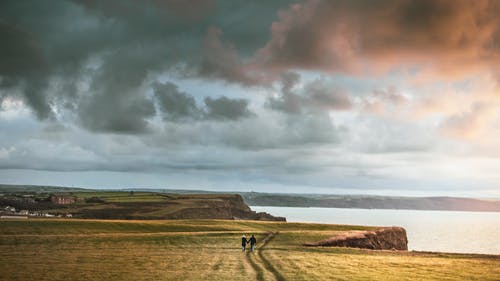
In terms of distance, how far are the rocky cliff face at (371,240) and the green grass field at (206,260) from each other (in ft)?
13.6

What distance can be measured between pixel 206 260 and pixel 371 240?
3445 centimetres

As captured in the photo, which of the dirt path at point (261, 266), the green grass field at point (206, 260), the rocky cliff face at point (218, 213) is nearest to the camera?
the dirt path at point (261, 266)

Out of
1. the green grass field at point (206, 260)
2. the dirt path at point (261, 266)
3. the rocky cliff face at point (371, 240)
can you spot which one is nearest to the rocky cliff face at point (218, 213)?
the green grass field at point (206, 260)

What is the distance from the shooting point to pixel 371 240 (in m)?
69.8

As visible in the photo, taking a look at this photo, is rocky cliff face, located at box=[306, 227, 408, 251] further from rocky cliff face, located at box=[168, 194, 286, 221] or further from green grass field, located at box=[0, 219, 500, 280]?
rocky cliff face, located at box=[168, 194, 286, 221]

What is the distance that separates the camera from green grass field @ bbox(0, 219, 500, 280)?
36062 millimetres

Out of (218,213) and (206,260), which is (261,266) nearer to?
(206,260)

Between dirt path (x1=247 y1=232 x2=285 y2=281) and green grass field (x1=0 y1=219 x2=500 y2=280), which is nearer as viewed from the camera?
dirt path (x1=247 y1=232 x2=285 y2=281)

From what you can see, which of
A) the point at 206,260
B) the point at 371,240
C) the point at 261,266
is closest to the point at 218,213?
the point at 371,240

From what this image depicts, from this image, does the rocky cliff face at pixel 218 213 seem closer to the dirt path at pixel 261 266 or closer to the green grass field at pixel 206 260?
the green grass field at pixel 206 260

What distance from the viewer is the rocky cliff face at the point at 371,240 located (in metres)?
64.5

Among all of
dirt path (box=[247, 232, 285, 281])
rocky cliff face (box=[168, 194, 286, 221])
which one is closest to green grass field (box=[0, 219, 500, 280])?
dirt path (box=[247, 232, 285, 281])

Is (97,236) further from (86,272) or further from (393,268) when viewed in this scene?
(393,268)

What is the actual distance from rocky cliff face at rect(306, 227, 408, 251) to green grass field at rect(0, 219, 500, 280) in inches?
164
